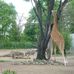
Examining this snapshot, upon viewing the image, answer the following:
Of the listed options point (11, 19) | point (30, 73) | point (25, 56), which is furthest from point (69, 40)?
point (11, 19)

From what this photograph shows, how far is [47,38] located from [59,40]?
30.9 feet

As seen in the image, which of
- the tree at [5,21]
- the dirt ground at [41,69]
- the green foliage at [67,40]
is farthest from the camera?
the tree at [5,21]

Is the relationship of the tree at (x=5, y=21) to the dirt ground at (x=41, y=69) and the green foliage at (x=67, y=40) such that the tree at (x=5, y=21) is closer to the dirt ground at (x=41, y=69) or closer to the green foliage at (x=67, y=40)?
the green foliage at (x=67, y=40)

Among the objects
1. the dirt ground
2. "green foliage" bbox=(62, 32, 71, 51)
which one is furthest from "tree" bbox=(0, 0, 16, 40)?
the dirt ground

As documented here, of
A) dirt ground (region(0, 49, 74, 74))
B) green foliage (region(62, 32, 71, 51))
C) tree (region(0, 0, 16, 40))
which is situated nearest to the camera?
dirt ground (region(0, 49, 74, 74))

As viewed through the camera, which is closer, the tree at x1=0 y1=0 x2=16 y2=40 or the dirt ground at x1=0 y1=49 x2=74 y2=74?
the dirt ground at x1=0 y1=49 x2=74 y2=74

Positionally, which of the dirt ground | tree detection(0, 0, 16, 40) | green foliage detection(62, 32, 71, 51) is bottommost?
the dirt ground

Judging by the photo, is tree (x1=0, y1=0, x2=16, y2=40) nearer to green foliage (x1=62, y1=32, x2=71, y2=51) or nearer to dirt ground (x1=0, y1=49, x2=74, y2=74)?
green foliage (x1=62, y1=32, x2=71, y2=51)

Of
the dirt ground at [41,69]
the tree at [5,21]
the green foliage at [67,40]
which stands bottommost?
the dirt ground at [41,69]

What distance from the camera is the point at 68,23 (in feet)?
179

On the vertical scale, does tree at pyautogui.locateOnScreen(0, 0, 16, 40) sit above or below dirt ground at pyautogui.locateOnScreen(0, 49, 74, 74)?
above

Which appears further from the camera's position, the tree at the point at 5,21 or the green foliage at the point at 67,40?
the tree at the point at 5,21

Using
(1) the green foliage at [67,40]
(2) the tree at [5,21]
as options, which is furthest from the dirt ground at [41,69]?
(2) the tree at [5,21]

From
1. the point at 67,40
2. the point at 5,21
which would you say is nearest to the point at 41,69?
the point at 67,40
